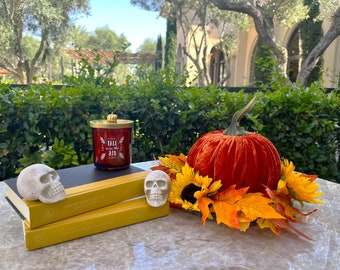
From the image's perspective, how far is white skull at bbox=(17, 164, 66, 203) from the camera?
2.21 ft

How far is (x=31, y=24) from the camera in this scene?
37.1 ft

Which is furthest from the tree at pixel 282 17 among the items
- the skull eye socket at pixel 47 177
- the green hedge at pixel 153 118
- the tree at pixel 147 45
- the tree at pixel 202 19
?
the tree at pixel 147 45

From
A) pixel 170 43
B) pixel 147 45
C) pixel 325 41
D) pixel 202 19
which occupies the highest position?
pixel 147 45

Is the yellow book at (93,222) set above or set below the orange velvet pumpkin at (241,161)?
below

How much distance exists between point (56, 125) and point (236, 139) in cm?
113

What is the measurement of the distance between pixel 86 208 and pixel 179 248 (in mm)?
253

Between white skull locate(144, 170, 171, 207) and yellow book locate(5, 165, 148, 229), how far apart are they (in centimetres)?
3

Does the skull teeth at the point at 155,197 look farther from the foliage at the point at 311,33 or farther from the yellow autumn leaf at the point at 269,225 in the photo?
the foliage at the point at 311,33

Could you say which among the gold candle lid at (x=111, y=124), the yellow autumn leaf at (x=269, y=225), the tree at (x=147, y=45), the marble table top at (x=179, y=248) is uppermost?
the tree at (x=147, y=45)

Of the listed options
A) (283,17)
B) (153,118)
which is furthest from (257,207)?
(283,17)

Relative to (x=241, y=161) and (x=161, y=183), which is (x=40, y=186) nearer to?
(x=161, y=183)

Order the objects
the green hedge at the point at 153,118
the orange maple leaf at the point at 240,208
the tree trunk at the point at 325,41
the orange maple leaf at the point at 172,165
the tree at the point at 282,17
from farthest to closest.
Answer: the tree at the point at 282,17 < the tree trunk at the point at 325,41 < the green hedge at the point at 153,118 < the orange maple leaf at the point at 172,165 < the orange maple leaf at the point at 240,208

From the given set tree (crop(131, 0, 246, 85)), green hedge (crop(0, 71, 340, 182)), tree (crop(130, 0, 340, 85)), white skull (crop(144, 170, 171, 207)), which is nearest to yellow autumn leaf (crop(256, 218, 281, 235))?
white skull (crop(144, 170, 171, 207))

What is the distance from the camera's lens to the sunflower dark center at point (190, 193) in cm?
85
